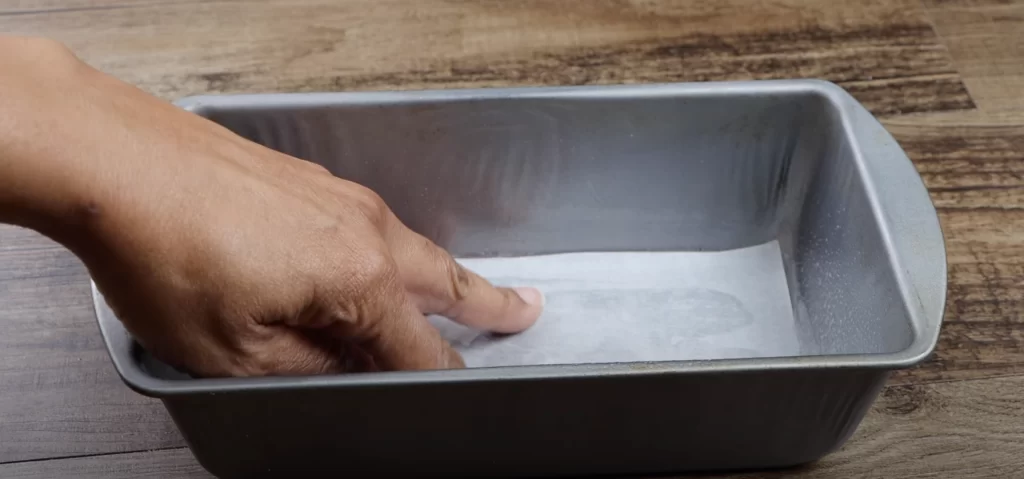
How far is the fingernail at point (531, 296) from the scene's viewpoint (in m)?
0.62

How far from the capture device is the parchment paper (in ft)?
1.98

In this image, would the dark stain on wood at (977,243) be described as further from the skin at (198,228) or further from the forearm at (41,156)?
the forearm at (41,156)

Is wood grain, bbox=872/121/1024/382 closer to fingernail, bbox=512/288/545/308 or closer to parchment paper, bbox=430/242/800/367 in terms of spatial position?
parchment paper, bbox=430/242/800/367

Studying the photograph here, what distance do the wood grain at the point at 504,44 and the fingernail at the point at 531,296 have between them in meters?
0.20

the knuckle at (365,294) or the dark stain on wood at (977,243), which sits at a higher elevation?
the knuckle at (365,294)

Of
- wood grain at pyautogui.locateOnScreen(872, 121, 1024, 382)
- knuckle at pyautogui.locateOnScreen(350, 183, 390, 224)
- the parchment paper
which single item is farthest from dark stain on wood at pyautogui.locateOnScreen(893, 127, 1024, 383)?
knuckle at pyautogui.locateOnScreen(350, 183, 390, 224)

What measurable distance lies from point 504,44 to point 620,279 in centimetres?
25

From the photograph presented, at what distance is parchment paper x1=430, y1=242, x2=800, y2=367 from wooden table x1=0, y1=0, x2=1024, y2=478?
0.36 ft

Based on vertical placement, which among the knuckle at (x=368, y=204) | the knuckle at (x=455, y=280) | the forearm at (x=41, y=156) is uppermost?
the forearm at (x=41, y=156)

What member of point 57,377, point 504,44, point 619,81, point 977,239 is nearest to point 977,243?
point 977,239

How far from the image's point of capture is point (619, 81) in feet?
2.43

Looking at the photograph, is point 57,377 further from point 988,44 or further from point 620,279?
point 988,44

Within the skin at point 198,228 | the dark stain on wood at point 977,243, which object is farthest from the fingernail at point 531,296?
the dark stain on wood at point 977,243

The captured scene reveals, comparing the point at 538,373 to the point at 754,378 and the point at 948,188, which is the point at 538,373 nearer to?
the point at 754,378
